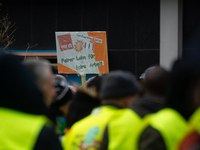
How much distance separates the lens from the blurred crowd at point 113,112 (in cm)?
179

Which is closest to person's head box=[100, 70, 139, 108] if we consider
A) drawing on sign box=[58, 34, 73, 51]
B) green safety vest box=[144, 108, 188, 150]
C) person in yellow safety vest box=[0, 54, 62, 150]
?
green safety vest box=[144, 108, 188, 150]

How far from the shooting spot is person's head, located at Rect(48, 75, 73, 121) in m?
3.58

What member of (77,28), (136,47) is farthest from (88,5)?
(136,47)

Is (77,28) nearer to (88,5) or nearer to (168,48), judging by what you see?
(88,5)

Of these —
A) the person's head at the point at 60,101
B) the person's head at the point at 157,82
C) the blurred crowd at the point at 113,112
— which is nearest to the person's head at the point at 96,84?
the person's head at the point at 60,101

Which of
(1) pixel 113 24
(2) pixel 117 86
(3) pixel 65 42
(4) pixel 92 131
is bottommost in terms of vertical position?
(4) pixel 92 131

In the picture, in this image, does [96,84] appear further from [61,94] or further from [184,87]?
[184,87]

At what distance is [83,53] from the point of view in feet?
48.4

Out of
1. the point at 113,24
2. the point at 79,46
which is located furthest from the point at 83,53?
the point at 113,24

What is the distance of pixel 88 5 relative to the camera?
51.8ft

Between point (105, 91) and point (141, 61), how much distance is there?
12646 mm

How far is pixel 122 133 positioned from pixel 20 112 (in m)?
1.03

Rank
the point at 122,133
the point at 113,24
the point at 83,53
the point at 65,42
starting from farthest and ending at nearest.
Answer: the point at 113,24 < the point at 65,42 < the point at 83,53 < the point at 122,133

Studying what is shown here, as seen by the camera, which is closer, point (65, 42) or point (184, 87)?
point (184, 87)
